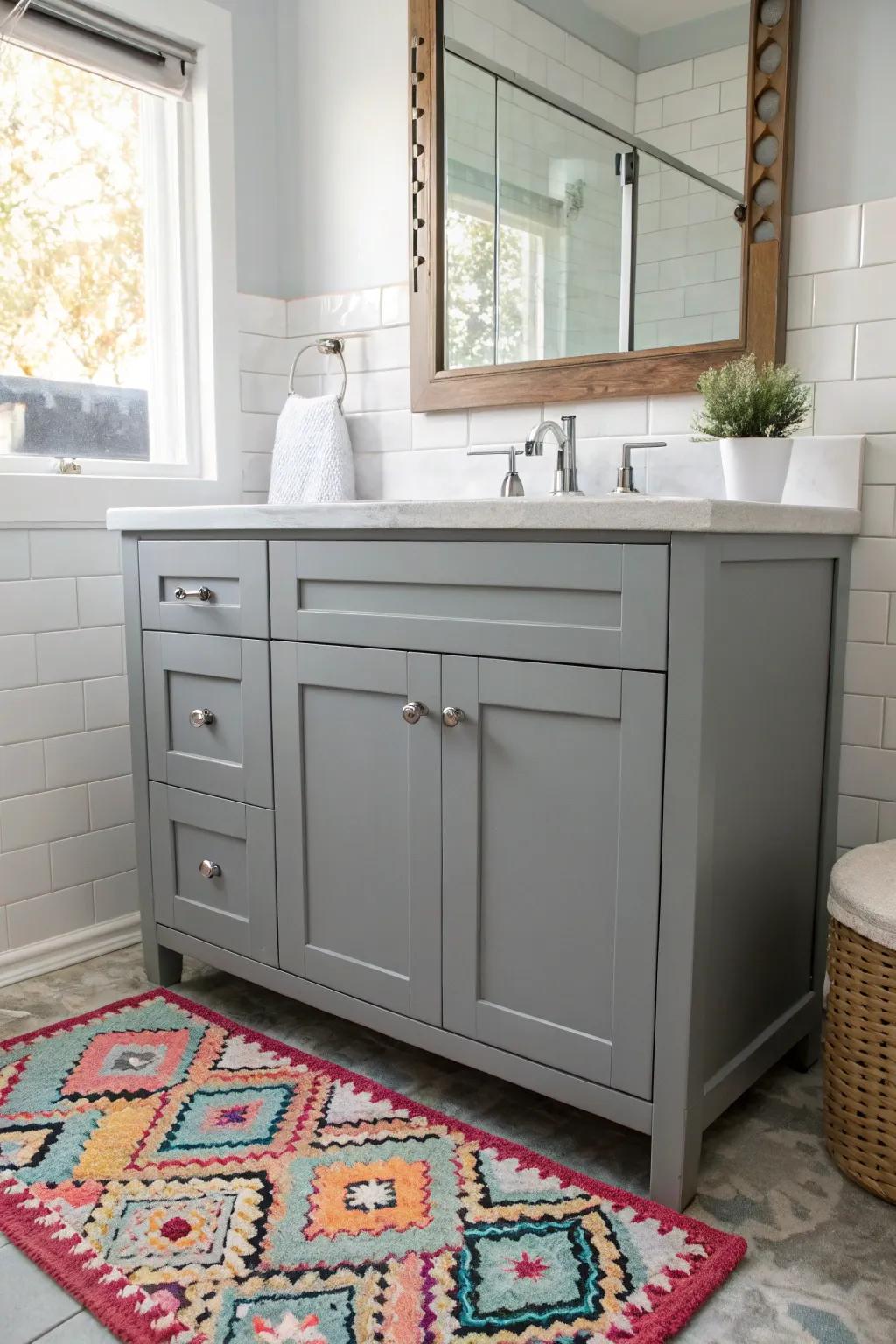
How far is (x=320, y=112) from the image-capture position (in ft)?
8.21

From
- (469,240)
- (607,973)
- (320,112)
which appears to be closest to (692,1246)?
(607,973)

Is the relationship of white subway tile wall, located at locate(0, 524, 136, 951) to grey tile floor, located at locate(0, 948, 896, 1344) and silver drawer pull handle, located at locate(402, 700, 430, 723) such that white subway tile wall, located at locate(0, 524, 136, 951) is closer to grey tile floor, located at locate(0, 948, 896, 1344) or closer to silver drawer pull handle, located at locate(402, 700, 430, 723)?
grey tile floor, located at locate(0, 948, 896, 1344)

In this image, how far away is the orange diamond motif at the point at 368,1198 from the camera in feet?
4.54

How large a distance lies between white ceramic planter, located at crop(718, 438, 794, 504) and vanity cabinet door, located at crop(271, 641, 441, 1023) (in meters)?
0.57

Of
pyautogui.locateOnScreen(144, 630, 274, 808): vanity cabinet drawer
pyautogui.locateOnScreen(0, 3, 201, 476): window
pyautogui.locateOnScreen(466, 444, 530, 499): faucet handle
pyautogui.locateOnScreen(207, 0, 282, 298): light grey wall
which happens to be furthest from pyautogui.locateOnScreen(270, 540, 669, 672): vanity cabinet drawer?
pyautogui.locateOnScreen(207, 0, 282, 298): light grey wall

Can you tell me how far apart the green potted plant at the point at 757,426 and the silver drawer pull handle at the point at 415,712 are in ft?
1.97

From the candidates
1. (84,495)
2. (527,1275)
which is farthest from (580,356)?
(527,1275)

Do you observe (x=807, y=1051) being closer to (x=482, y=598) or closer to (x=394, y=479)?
(x=482, y=598)

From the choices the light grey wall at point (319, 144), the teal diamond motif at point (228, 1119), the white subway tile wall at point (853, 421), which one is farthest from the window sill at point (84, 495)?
the teal diamond motif at point (228, 1119)

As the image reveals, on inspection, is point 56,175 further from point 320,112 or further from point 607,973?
point 607,973

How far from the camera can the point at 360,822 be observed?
1.72 meters

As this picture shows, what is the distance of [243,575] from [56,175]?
A: 1.09 meters

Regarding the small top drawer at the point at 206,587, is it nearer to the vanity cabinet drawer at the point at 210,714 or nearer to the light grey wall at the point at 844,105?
the vanity cabinet drawer at the point at 210,714

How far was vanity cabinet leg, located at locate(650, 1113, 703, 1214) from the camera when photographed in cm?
139
